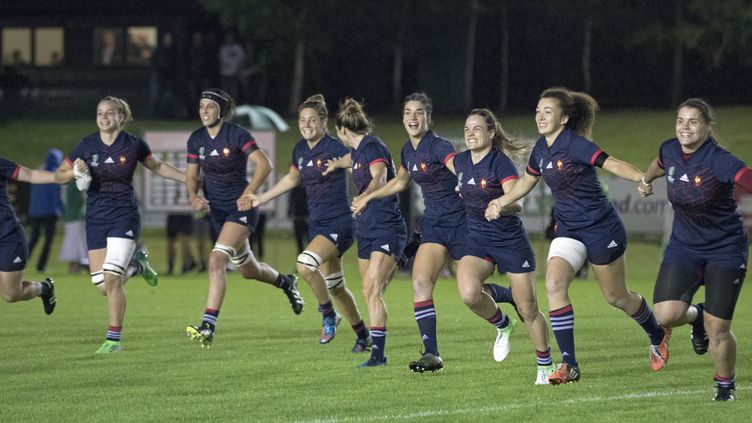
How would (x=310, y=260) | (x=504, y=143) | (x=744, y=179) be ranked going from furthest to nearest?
1. (x=310, y=260)
2. (x=504, y=143)
3. (x=744, y=179)

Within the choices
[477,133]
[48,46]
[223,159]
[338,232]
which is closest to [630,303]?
[477,133]

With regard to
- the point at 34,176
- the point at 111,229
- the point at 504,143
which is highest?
Result: the point at 504,143

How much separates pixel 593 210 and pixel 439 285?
1071cm

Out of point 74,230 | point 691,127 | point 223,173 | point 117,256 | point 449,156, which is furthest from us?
point 74,230

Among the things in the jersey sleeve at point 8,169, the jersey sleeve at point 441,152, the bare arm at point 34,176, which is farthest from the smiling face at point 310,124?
the jersey sleeve at point 8,169

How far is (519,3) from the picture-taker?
4494 cm

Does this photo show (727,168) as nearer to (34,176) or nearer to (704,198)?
(704,198)

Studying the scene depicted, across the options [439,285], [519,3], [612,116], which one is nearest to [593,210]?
[439,285]

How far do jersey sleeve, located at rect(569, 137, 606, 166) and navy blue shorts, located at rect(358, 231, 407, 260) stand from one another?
78.8 inches

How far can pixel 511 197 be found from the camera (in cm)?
989

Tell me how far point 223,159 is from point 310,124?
1.18 metres

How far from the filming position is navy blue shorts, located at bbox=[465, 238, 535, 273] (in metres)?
10.2

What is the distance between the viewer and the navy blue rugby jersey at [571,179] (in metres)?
9.83

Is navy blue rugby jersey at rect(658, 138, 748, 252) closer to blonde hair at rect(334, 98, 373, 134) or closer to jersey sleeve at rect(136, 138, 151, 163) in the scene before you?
blonde hair at rect(334, 98, 373, 134)
